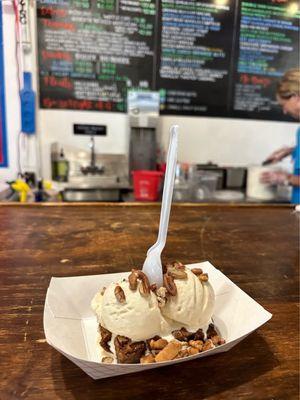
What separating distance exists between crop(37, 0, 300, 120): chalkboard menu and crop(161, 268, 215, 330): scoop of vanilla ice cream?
102 inches

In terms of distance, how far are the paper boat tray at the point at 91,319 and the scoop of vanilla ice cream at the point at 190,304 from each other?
5 centimetres

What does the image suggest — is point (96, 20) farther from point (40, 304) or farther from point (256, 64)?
point (40, 304)

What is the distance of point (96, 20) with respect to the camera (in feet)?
8.80

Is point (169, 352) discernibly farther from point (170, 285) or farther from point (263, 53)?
point (263, 53)

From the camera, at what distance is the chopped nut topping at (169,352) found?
0.45 meters

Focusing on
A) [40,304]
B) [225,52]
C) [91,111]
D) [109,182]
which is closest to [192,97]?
[225,52]

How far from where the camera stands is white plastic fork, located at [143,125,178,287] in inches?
18.6

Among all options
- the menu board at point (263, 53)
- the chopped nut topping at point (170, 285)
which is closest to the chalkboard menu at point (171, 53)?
the menu board at point (263, 53)

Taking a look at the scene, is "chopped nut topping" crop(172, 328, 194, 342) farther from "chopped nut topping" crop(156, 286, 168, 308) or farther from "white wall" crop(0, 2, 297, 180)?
"white wall" crop(0, 2, 297, 180)

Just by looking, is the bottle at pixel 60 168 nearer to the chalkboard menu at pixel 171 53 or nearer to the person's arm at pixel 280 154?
the chalkboard menu at pixel 171 53

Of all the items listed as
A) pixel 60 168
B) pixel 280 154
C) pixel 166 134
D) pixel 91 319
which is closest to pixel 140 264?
pixel 91 319

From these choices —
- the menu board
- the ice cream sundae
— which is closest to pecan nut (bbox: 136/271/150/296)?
the ice cream sundae

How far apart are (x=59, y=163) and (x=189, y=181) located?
1.16 metres

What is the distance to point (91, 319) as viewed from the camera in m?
0.59
